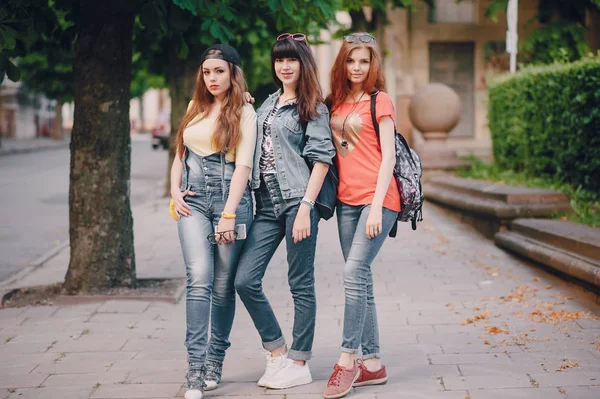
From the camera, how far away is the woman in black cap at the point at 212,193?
4598 millimetres

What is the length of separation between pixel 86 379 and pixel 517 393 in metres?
2.44

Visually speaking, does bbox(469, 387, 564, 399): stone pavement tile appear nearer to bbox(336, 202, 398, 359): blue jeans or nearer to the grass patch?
bbox(336, 202, 398, 359): blue jeans

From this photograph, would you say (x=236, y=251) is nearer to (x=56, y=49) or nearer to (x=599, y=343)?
(x=599, y=343)

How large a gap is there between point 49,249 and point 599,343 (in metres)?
7.46

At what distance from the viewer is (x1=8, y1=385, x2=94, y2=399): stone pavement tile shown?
15.5ft

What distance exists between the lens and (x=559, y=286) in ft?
24.8

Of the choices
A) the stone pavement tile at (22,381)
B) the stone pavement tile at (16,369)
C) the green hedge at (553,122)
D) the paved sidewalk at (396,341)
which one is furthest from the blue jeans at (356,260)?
the green hedge at (553,122)

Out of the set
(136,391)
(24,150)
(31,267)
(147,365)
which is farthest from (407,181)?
(24,150)

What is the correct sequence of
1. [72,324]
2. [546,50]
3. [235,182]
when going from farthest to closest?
1. [546,50]
2. [72,324]
3. [235,182]

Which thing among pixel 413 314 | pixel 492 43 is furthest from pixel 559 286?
pixel 492 43

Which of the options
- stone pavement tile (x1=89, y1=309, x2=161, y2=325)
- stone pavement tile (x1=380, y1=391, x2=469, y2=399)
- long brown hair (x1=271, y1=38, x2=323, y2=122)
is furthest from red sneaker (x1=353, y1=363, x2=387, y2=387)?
stone pavement tile (x1=89, y1=309, x2=161, y2=325)

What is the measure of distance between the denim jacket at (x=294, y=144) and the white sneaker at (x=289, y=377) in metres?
0.98

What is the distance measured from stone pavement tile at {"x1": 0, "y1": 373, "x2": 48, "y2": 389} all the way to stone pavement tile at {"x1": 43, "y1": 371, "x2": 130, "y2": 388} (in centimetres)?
5

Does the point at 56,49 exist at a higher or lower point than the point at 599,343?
higher
